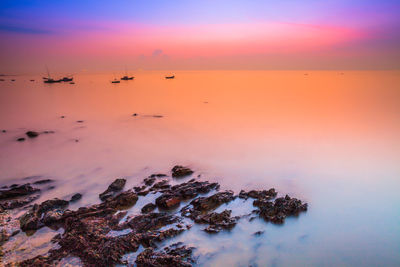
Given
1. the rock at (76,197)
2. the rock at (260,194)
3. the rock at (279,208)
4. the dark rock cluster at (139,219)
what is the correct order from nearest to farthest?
the dark rock cluster at (139,219)
the rock at (279,208)
the rock at (76,197)
the rock at (260,194)

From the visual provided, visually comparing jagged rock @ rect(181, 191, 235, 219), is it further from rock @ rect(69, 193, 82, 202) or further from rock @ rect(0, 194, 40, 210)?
rock @ rect(0, 194, 40, 210)

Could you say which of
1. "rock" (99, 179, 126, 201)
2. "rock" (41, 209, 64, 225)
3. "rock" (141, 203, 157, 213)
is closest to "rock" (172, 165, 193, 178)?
"rock" (99, 179, 126, 201)

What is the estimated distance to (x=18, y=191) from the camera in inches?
304

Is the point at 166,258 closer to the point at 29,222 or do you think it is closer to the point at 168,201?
the point at 168,201

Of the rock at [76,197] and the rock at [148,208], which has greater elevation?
the rock at [148,208]

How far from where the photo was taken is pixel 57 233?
5.69m

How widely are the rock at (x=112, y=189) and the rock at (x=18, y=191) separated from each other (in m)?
2.34

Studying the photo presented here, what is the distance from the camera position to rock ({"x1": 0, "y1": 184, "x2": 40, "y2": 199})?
7492 mm

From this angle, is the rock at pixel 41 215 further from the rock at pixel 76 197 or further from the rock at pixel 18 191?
the rock at pixel 18 191

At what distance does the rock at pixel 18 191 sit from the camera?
7.49m

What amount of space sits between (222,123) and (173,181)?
469 inches

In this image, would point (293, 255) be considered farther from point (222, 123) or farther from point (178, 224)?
point (222, 123)

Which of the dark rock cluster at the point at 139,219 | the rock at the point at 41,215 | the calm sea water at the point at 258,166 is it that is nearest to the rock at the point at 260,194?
the dark rock cluster at the point at 139,219

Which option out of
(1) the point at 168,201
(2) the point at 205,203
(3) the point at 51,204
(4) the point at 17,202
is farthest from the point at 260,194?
(4) the point at 17,202
